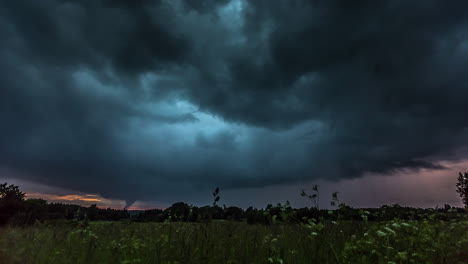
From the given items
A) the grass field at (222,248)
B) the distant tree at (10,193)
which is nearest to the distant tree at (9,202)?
the distant tree at (10,193)

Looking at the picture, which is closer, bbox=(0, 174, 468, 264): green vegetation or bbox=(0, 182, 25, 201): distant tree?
bbox=(0, 174, 468, 264): green vegetation

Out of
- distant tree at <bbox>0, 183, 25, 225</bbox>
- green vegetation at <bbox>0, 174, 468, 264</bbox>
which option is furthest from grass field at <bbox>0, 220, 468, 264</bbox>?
distant tree at <bbox>0, 183, 25, 225</bbox>

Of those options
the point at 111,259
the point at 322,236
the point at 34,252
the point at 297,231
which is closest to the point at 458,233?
the point at 297,231

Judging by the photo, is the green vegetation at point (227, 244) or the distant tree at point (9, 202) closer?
the green vegetation at point (227, 244)

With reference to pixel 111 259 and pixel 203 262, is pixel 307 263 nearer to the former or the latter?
pixel 203 262

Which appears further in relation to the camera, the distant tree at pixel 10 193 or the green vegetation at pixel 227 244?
the distant tree at pixel 10 193

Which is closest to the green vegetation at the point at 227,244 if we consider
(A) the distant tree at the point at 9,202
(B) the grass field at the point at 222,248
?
(B) the grass field at the point at 222,248

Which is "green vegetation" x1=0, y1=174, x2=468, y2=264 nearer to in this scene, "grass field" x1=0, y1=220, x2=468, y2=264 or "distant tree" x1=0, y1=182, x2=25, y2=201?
"grass field" x1=0, y1=220, x2=468, y2=264

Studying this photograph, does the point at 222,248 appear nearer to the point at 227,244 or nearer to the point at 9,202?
the point at 227,244

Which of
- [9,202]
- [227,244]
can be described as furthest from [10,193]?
[227,244]

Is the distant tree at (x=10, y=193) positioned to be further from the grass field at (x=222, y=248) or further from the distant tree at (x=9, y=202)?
the grass field at (x=222, y=248)

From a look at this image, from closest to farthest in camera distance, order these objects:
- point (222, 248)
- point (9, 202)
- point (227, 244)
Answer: point (222, 248) < point (227, 244) < point (9, 202)

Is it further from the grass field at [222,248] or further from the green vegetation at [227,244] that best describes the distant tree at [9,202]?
the grass field at [222,248]

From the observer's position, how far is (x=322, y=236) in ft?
23.3
